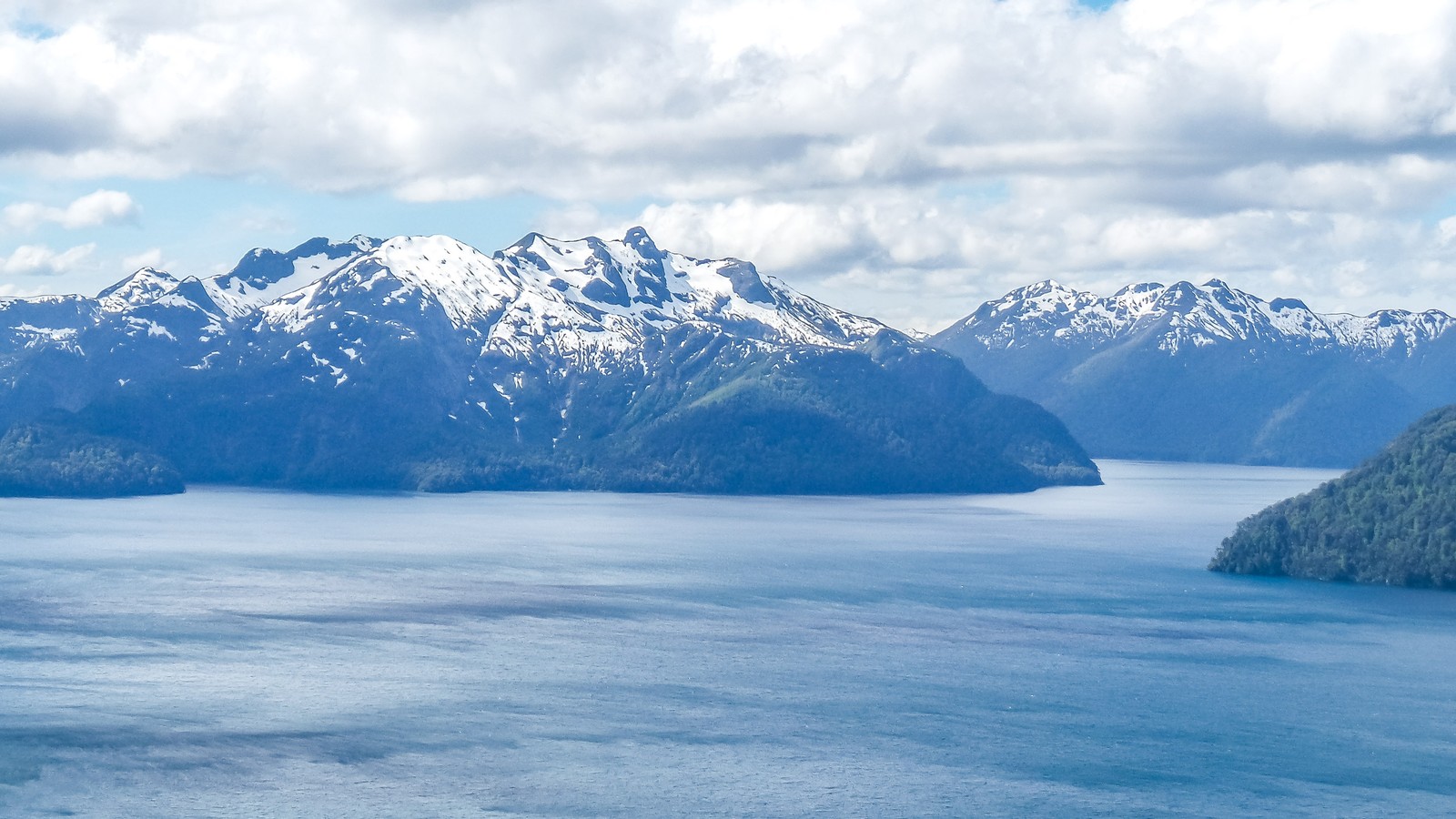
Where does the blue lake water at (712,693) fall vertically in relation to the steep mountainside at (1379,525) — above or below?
below

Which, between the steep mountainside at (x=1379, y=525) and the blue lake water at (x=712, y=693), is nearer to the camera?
the blue lake water at (x=712, y=693)

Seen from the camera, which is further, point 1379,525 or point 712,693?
point 1379,525

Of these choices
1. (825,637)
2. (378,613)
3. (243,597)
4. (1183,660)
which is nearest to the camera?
(1183,660)

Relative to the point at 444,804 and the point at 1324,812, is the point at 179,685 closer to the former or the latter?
the point at 444,804

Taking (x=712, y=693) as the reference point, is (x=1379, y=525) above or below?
above

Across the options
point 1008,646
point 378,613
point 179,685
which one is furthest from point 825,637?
point 179,685
